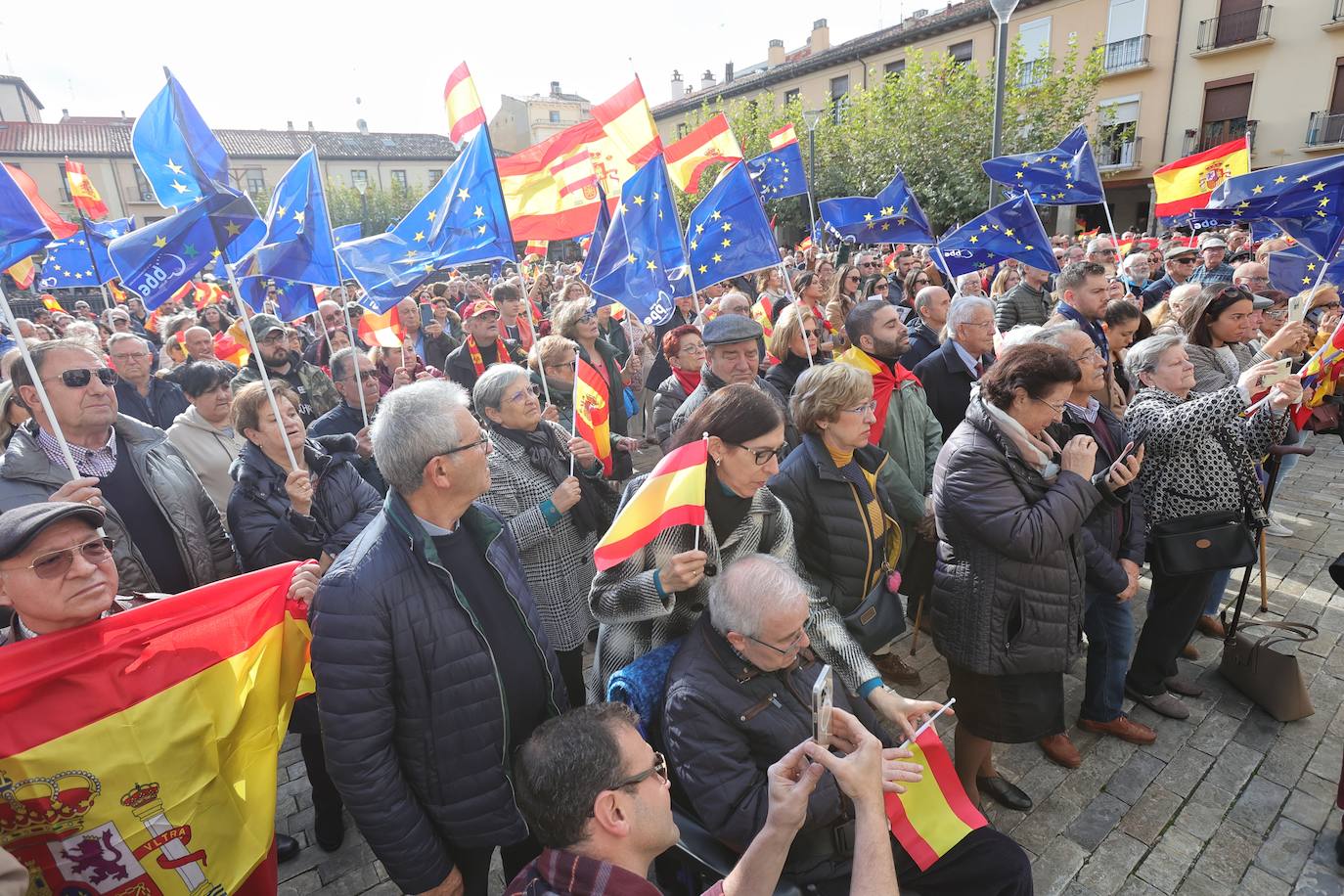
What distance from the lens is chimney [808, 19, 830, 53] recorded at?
38531 millimetres

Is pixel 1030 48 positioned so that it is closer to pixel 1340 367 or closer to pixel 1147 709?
pixel 1340 367

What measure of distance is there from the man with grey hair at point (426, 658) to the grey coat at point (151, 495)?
4.71 ft

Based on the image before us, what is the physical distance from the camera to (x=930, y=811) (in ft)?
7.41

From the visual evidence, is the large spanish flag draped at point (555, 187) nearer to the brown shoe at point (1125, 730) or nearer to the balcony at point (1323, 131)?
the brown shoe at point (1125, 730)

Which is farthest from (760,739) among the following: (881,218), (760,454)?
(881,218)

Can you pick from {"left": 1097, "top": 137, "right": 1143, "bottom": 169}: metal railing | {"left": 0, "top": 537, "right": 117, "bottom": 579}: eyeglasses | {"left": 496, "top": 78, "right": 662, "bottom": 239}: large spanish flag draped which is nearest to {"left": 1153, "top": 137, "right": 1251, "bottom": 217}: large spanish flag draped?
{"left": 496, "top": 78, "right": 662, "bottom": 239}: large spanish flag draped

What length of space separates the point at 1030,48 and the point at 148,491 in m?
34.2

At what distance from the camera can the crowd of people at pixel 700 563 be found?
192cm

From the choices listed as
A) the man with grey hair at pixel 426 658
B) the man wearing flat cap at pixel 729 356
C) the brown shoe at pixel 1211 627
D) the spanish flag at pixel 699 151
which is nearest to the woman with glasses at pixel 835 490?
the man wearing flat cap at pixel 729 356

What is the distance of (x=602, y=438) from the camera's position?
385cm

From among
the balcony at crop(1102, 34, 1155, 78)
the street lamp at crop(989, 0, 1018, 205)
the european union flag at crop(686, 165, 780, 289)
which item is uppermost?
the balcony at crop(1102, 34, 1155, 78)

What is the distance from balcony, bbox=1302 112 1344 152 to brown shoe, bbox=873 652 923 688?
1064 inches

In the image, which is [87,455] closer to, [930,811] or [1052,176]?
[930,811]

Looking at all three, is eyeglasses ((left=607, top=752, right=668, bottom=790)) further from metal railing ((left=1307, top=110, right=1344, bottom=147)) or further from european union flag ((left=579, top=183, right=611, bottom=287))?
metal railing ((left=1307, top=110, right=1344, bottom=147))
